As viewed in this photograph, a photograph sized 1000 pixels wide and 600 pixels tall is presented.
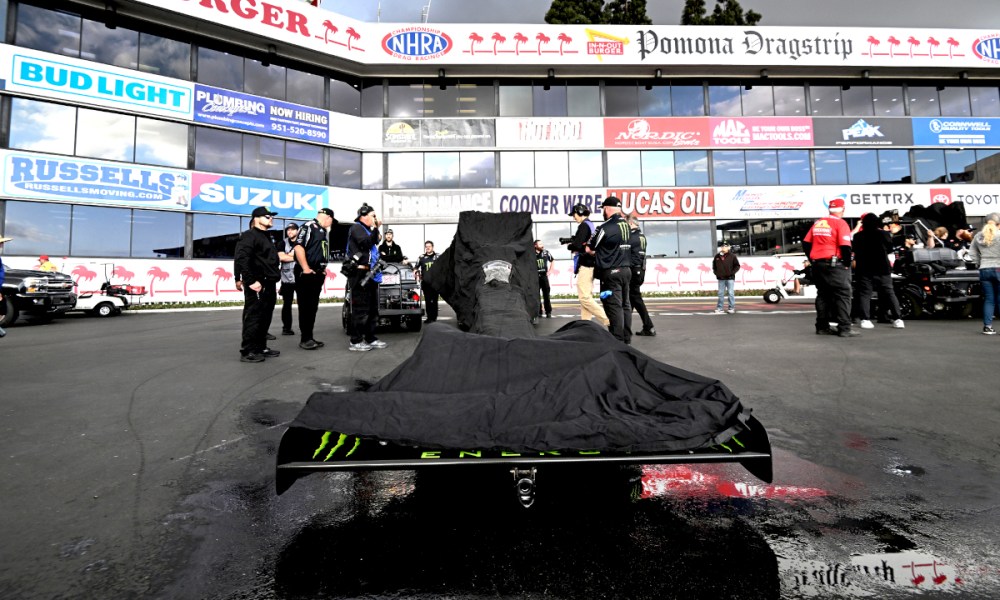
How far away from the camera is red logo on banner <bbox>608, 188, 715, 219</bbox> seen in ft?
78.4

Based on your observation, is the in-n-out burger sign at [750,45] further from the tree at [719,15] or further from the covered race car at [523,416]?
the covered race car at [523,416]

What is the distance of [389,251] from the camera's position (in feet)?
31.2

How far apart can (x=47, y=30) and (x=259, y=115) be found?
7.70 metres

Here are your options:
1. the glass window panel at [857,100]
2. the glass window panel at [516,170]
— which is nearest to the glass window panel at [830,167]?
the glass window panel at [857,100]

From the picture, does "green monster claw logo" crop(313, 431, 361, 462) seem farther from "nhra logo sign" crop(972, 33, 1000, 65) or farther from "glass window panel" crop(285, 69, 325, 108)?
"nhra logo sign" crop(972, 33, 1000, 65)

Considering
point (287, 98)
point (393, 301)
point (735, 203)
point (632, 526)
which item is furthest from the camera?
point (735, 203)

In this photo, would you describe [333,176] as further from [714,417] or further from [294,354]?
[714,417]

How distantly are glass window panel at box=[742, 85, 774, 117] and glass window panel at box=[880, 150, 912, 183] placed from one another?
663 centimetres

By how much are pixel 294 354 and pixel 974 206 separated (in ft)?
115

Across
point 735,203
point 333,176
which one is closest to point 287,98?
point 333,176

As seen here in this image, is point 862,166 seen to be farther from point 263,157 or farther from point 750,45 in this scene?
point 263,157

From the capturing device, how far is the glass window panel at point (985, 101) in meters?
26.3

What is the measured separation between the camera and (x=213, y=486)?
2.64 meters

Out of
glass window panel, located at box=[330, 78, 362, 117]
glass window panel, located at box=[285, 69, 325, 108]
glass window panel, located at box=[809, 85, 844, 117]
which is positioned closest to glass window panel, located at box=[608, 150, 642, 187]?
glass window panel, located at box=[809, 85, 844, 117]
